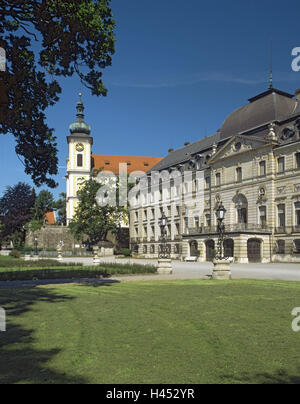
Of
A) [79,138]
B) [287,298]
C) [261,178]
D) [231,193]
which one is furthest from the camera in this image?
[79,138]

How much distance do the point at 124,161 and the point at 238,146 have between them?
51420 mm

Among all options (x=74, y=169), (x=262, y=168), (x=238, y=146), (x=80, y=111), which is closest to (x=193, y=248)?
(x=262, y=168)

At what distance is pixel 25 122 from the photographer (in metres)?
12.2

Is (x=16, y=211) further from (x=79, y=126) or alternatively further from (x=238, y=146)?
(x=238, y=146)

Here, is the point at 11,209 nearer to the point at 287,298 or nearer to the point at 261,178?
the point at 261,178

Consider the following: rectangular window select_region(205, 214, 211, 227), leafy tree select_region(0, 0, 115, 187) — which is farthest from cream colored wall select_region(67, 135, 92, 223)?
leafy tree select_region(0, 0, 115, 187)

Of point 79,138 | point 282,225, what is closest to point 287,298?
point 282,225

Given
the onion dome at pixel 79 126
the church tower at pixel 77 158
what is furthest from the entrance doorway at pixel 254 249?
the onion dome at pixel 79 126

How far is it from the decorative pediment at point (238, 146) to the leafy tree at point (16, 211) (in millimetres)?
39624

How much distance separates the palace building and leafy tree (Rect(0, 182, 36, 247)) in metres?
11.0

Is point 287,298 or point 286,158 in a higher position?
point 286,158

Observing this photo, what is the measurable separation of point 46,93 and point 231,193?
38.4 metres

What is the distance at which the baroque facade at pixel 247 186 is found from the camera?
41.2m

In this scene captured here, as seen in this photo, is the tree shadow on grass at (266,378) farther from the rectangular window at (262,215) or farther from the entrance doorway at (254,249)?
the rectangular window at (262,215)
